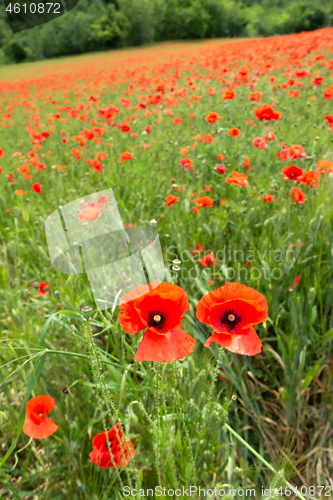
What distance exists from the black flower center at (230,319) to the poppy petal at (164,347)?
0.11 metres

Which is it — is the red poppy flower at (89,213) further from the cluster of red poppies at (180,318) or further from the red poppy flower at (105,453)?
the red poppy flower at (105,453)

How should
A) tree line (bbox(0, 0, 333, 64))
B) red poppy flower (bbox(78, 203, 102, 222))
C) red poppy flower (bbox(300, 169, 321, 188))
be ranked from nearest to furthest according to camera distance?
red poppy flower (bbox(78, 203, 102, 222))
red poppy flower (bbox(300, 169, 321, 188))
tree line (bbox(0, 0, 333, 64))

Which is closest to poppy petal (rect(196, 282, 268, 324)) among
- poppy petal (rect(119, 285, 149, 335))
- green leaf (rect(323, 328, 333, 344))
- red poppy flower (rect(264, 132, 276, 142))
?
poppy petal (rect(119, 285, 149, 335))

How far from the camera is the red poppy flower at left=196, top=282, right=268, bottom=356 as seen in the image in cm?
57

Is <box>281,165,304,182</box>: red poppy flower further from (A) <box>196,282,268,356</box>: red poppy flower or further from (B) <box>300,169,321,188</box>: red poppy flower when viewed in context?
(A) <box>196,282,268,356</box>: red poppy flower

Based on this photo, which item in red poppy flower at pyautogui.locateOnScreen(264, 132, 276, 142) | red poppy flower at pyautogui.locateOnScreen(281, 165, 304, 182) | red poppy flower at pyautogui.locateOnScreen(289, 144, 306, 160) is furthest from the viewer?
red poppy flower at pyautogui.locateOnScreen(264, 132, 276, 142)

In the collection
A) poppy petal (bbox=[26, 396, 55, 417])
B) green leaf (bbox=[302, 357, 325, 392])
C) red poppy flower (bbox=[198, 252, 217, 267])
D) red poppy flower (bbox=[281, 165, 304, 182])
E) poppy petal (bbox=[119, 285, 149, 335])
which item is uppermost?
poppy petal (bbox=[119, 285, 149, 335])

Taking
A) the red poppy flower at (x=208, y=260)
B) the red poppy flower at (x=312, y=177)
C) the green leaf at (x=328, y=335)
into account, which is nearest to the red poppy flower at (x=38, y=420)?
the red poppy flower at (x=208, y=260)

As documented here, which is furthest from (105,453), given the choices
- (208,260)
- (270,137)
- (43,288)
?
(270,137)

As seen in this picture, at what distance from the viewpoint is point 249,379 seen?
50.6 inches

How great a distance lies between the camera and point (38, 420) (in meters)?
0.90

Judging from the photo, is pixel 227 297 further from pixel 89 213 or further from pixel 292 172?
pixel 292 172

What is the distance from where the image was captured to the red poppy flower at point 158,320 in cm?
52

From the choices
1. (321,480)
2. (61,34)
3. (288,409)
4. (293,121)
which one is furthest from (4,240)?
(61,34)
